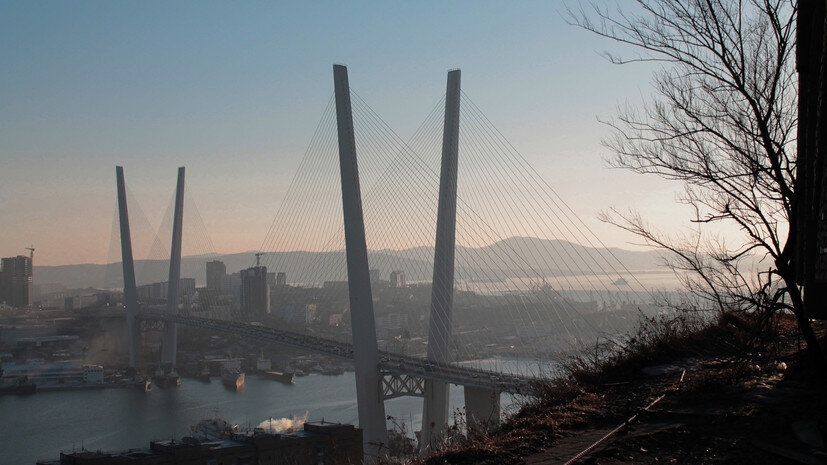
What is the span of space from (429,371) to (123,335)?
2931 cm

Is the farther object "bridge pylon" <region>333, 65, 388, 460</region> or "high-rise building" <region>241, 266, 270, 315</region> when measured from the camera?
"high-rise building" <region>241, 266, 270, 315</region>

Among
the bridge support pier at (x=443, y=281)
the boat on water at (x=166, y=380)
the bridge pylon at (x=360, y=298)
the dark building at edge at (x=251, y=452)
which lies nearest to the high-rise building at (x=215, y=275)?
the boat on water at (x=166, y=380)

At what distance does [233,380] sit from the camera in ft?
84.9

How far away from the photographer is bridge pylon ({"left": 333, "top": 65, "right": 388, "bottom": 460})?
1115 centimetres

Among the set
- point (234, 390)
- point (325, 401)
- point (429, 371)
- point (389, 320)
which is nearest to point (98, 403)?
point (234, 390)

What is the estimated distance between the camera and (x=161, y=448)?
980cm

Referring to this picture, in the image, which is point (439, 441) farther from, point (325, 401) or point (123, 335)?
point (123, 335)

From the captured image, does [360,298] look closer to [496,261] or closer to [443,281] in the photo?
[443,281]

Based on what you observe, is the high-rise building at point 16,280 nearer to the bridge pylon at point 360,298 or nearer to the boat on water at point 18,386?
the boat on water at point 18,386

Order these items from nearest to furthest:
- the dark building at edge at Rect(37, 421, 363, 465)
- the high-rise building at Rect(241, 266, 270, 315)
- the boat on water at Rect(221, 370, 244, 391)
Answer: the dark building at edge at Rect(37, 421, 363, 465) < the boat on water at Rect(221, 370, 244, 391) < the high-rise building at Rect(241, 266, 270, 315)

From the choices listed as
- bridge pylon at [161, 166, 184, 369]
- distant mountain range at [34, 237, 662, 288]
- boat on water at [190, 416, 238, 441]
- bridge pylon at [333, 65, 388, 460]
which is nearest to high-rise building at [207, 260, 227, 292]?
bridge pylon at [161, 166, 184, 369]

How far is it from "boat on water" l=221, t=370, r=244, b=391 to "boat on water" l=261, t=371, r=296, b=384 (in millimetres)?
1340

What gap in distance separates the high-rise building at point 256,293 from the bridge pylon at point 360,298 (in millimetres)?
25180

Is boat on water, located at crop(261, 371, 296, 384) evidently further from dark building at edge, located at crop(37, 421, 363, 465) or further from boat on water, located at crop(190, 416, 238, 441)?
dark building at edge, located at crop(37, 421, 363, 465)
